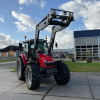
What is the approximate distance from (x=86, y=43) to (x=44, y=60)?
19805 mm

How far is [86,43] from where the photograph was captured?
2491 cm

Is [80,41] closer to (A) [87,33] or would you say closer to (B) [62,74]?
(A) [87,33]

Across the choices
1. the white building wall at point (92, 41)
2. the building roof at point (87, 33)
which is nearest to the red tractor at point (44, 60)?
the building roof at point (87, 33)

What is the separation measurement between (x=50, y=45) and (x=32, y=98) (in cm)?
358

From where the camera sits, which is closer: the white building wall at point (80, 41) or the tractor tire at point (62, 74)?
the tractor tire at point (62, 74)

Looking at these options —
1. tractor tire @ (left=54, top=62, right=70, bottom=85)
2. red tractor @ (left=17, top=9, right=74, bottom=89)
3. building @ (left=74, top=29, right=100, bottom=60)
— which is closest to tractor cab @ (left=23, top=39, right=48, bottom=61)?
red tractor @ (left=17, top=9, right=74, bottom=89)

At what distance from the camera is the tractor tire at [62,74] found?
6781 mm

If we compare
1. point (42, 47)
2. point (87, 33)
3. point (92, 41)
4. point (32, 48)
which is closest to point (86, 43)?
point (92, 41)

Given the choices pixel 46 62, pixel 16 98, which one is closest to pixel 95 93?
pixel 46 62

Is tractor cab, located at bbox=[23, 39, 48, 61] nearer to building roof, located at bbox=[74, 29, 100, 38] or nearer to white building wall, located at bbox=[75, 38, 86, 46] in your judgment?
building roof, located at bbox=[74, 29, 100, 38]

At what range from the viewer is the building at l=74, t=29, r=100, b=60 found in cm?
2436

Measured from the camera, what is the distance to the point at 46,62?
6543 mm

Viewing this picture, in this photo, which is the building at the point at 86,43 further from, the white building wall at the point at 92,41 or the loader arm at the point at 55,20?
the loader arm at the point at 55,20

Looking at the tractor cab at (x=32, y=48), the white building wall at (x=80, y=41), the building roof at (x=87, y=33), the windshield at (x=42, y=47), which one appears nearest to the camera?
the tractor cab at (x=32, y=48)
